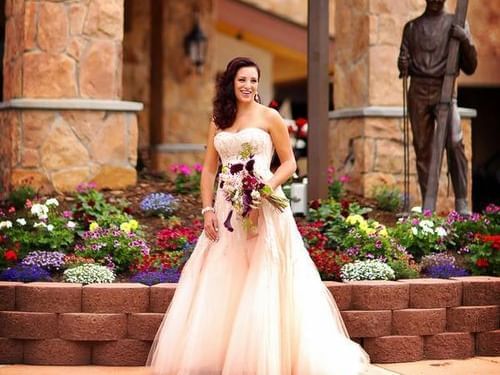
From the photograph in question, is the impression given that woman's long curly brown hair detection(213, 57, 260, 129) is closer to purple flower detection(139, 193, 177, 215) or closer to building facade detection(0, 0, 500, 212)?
purple flower detection(139, 193, 177, 215)

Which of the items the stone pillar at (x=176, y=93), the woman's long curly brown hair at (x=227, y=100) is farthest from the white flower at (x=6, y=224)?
the stone pillar at (x=176, y=93)

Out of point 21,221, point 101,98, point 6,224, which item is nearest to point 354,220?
point 21,221

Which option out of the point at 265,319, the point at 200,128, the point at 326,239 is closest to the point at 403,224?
the point at 326,239

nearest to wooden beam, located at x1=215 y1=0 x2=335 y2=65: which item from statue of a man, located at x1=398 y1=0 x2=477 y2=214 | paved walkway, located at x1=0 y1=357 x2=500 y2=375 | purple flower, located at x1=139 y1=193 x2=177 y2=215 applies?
statue of a man, located at x1=398 y1=0 x2=477 y2=214

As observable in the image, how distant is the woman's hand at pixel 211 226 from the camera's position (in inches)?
252

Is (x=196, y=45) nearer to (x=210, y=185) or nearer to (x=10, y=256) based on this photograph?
(x=10, y=256)

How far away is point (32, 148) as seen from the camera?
9.94 meters

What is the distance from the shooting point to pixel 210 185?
258 inches

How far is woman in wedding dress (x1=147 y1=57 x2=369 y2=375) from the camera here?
6.18 meters

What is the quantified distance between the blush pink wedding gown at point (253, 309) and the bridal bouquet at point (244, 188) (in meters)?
0.08

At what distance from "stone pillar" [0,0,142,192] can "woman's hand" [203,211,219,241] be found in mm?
3832

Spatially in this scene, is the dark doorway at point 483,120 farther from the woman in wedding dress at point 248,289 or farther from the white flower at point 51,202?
the woman in wedding dress at point 248,289

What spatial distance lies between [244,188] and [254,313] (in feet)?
2.37

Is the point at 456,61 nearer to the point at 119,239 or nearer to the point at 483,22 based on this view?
the point at 119,239
